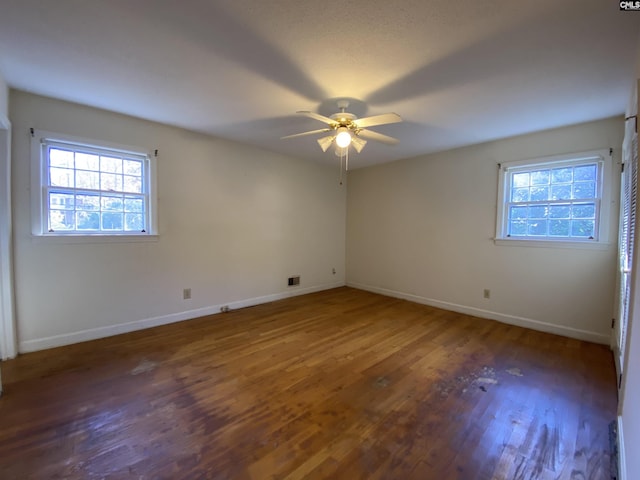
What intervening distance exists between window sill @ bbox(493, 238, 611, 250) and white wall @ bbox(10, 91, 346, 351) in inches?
115

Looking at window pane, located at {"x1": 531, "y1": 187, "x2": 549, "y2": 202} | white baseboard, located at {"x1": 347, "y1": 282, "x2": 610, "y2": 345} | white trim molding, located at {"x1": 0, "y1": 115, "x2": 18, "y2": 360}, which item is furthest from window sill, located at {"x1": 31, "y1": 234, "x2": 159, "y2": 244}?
window pane, located at {"x1": 531, "y1": 187, "x2": 549, "y2": 202}

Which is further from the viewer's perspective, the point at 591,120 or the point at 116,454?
the point at 591,120

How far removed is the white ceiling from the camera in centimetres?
155

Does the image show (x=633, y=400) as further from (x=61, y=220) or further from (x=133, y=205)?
(x=61, y=220)

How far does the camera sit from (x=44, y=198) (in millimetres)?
2721

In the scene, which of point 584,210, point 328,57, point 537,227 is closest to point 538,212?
point 537,227

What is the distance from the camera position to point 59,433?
167 cm

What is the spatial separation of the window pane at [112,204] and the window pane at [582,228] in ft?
17.3

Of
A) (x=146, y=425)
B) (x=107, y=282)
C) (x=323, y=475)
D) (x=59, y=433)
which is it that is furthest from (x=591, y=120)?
(x=107, y=282)

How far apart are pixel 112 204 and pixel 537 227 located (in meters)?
5.14

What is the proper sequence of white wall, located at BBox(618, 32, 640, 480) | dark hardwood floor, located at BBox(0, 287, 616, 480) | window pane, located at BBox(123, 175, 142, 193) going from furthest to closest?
1. window pane, located at BBox(123, 175, 142, 193)
2. dark hardwood floor, located at BBox(0, 287, 616, 480)
3. white wall, located at BBox(618, 32, 640, 480)

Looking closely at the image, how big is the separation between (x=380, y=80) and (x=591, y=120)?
8.56 ft

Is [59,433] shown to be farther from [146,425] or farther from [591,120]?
[591,120]

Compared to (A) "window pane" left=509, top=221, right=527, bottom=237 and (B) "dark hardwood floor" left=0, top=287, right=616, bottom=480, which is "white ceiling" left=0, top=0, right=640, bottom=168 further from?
(B) "dark hardwood floor" left=0, top=287, right=616, bottom=480
